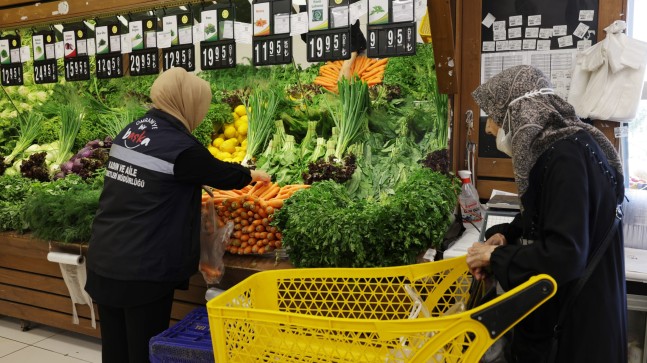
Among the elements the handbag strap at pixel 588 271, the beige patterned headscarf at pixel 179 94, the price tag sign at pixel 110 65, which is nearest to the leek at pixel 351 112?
the beige patterned headscarf at pixel 179 94

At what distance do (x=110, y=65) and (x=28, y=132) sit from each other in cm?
151

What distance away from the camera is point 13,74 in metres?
4.64

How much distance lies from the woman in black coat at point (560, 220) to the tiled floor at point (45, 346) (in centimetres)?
303

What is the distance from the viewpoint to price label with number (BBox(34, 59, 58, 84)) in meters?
4.36

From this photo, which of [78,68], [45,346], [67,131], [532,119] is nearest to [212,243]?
[532,119]

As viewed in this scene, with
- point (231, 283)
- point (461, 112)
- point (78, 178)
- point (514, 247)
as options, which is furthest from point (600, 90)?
point (78, 178)

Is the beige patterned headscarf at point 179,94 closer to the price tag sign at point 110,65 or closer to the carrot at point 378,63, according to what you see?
the price tag sign at point 110,65

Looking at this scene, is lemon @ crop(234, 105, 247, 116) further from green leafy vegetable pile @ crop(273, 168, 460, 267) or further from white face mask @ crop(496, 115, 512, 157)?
white face mask @ crop(496, 115, 512, 157)

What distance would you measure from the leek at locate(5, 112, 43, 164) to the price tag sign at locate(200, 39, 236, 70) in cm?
234

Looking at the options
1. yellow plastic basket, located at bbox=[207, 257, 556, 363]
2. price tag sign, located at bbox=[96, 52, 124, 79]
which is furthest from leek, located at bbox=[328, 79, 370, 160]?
price tag sign, located at bbox=[96, 52, 124, 79]

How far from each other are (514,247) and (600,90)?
79.6 inches

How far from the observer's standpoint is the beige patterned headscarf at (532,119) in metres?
1.61

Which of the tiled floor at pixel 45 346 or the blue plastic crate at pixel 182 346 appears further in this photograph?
the tiled floor at pixel 45 346

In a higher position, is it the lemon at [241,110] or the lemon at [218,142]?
the lemon at [241,110]
